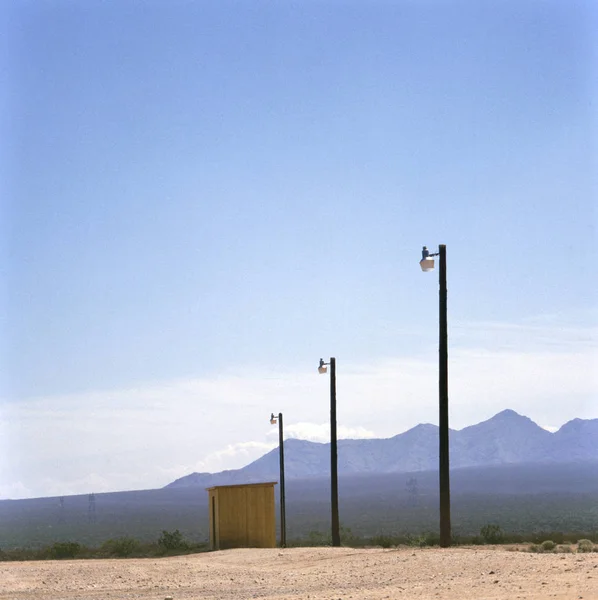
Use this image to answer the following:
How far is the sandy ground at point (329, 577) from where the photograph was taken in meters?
13.0

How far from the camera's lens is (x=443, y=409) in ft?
71.3

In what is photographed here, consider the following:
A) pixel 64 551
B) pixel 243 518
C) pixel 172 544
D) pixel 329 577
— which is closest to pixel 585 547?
pixel 243 518

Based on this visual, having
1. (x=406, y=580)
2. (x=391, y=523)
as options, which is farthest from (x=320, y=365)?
(x=391, y=523)

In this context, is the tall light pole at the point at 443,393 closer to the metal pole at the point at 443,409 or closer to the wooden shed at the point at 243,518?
the metal pole at the point at 443,409

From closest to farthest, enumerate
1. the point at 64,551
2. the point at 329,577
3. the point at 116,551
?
1. the point at 329,577
2. the point at 64,551
3. the point at 116,551

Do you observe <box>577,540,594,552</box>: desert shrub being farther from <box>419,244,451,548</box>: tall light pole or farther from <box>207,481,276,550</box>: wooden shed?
<box>419,244,451,548</box>: tall light pole

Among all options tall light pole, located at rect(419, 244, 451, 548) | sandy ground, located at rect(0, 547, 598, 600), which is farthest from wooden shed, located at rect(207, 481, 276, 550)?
tall light pole, located at rect(419, 244, 451, 548)

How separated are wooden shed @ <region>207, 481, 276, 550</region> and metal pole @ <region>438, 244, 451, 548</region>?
938 centimetres

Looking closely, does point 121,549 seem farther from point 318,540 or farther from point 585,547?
point 585,547

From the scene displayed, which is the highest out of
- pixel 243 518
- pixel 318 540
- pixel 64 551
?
pixel 243 518

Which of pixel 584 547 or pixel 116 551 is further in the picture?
pixel 116 551

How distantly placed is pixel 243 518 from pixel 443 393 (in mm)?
10656

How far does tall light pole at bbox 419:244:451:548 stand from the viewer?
21.0 m

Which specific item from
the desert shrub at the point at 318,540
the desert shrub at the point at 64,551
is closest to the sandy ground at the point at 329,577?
the desert shrub at the point at 64,551
